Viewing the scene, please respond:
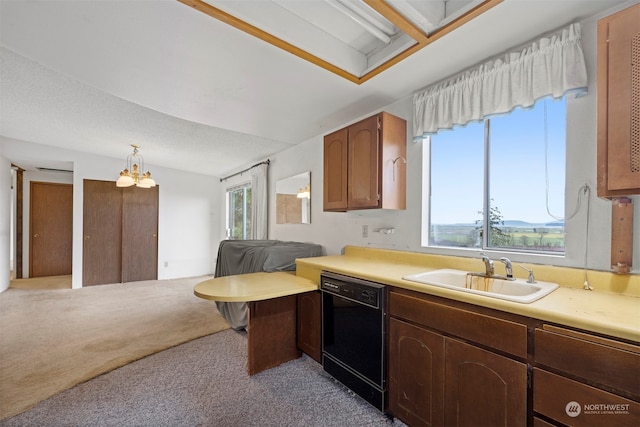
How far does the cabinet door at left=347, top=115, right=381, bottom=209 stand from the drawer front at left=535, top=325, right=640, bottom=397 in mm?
1289

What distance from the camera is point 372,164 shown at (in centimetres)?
213

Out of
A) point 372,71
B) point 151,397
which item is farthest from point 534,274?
point 151,397

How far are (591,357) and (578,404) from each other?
0.59 feet

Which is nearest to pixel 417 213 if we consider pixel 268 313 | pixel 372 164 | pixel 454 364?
pixel 372 164

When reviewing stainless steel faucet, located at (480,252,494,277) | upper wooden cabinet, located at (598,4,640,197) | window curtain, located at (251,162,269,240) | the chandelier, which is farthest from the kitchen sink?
the chandelier

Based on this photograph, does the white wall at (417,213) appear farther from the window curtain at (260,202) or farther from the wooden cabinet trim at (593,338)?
the wooden cabinet trim at (593,338)

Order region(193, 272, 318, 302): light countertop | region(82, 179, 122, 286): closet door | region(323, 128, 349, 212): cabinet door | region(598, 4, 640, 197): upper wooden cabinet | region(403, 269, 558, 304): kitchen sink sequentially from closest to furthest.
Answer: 1. region(598, 4, 640, 197): upper wooden cabinet
2. region(403, 269, 558, 304): kitchen sink
3. region(193, 272, 318, 302): light countertop
4. region(323, 128, 349, 212): cabinet door
5. region(82, 179, 122, 286): closet door

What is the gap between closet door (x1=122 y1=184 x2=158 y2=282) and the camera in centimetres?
535

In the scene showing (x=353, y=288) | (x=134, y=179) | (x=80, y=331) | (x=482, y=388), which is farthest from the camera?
(x=134, y=179)

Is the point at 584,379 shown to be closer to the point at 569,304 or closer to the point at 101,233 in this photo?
the point at 569,304

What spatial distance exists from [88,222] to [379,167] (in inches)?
224

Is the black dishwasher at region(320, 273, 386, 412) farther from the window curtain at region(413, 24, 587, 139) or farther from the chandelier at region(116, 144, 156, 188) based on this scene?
the chandelier at region(116, 144, 156, 188)

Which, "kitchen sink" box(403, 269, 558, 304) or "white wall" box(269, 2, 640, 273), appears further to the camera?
"white wall" box(269, 2, 640, 273)

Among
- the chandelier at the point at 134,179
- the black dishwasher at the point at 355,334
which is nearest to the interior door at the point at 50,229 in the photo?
the chandelier at the point at 134,179
